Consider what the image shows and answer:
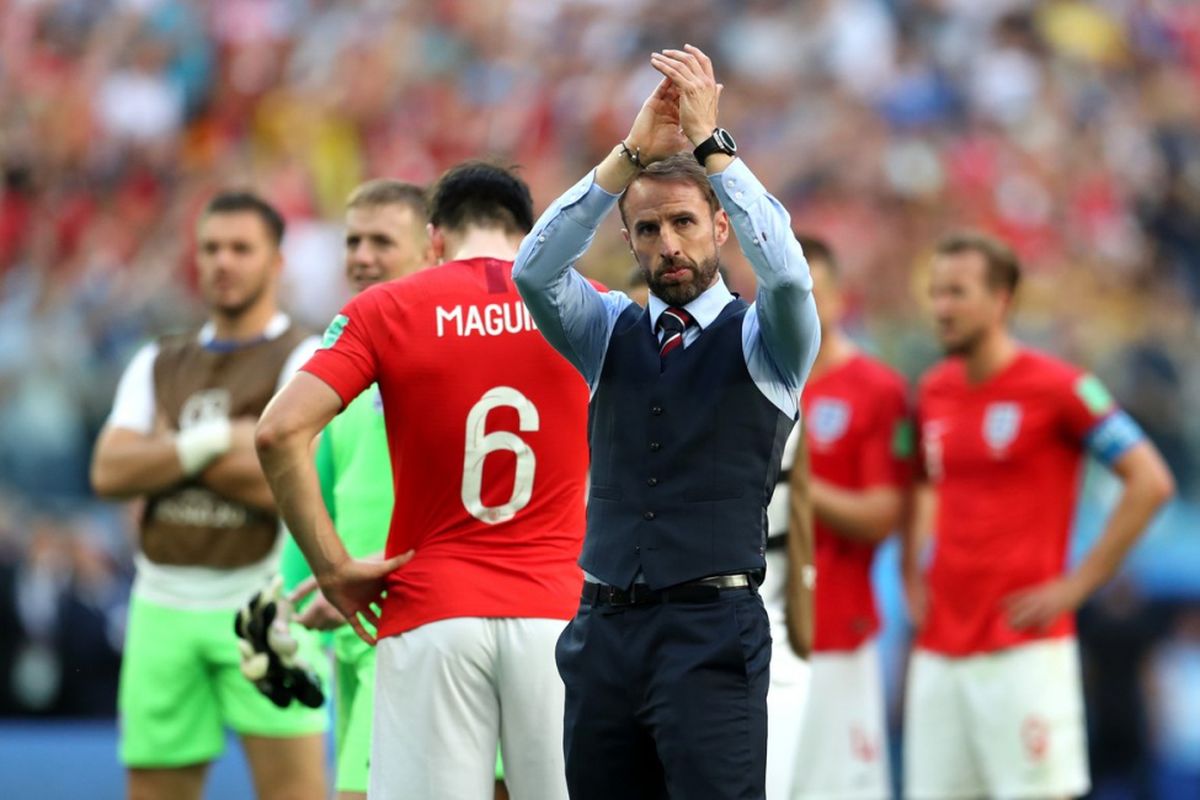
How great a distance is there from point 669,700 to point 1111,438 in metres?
4.04

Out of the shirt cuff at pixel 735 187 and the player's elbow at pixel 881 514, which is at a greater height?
the shirt cuff at pixel 735 187

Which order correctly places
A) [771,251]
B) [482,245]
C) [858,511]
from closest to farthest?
[771,251], [482,245], [858,511]

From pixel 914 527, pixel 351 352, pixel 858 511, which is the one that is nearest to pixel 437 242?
pixel 351 352

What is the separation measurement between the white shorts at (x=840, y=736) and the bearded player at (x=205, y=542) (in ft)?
6.79

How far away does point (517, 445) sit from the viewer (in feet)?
16.0

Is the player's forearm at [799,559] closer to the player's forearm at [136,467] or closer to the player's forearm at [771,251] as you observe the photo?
the player's forearm at [771,251]

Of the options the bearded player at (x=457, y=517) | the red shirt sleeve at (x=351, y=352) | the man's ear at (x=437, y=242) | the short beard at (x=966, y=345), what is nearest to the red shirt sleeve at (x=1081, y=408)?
the short beard at (x=966, y=345)

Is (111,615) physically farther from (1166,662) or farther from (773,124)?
(773,124)

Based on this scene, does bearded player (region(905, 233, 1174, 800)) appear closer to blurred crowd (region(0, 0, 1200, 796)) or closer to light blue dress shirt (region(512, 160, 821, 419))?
blurred crowd (region(0, 0, 1200, 796))

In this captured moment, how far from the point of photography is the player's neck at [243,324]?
271 inches

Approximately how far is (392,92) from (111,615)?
20.0 ft

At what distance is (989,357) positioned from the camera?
7.85 meters

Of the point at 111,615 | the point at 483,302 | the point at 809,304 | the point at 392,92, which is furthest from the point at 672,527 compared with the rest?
the point at 392,92

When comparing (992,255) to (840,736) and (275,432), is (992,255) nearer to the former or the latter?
(840,736)
